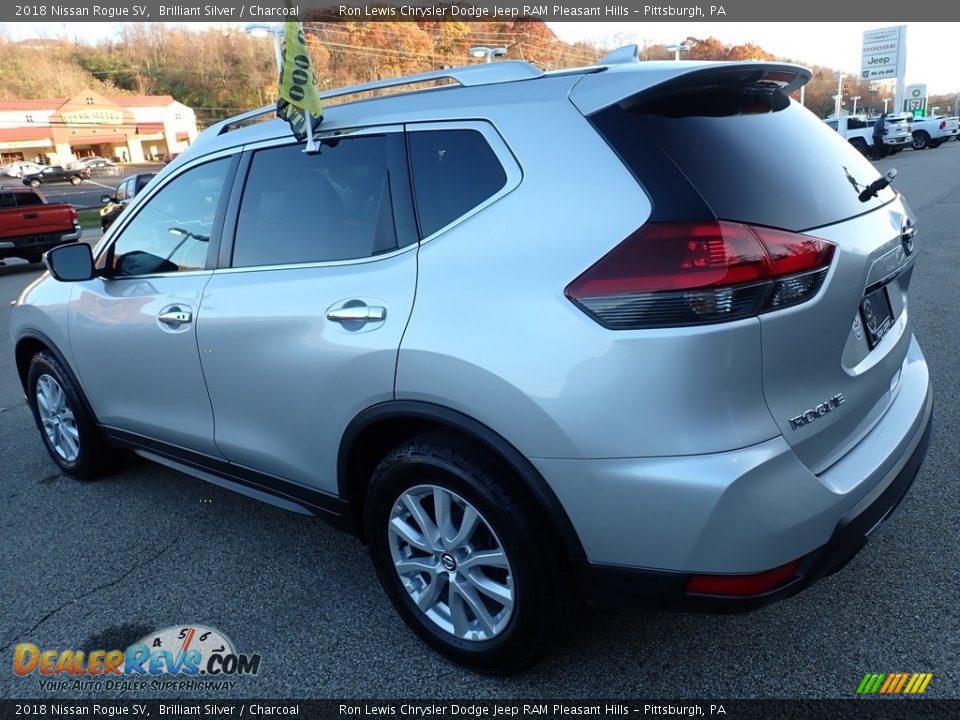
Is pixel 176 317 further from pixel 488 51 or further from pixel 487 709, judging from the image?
pixel 488 51

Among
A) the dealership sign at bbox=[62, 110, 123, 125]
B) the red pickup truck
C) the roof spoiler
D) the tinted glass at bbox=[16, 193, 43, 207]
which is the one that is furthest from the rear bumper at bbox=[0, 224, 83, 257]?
the dealership sign at bbox=[62, 110, 123, 125]

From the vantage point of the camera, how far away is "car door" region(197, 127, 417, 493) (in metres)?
2.33

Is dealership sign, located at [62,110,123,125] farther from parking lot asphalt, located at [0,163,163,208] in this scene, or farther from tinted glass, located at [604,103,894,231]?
tinted glass, located at [604,103,894,231]

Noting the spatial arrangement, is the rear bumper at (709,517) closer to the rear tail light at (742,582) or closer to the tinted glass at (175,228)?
the rear tail light at (742,582)

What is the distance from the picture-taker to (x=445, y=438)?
87.0 inches

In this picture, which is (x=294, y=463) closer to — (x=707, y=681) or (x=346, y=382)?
(x=346, y=382)

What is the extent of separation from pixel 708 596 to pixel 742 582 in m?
0.10

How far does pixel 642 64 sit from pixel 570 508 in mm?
1355

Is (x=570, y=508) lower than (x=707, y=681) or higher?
higher

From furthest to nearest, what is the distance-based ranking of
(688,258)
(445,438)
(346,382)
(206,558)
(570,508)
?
(206,558) → (346,382) → (445,438) → (570,508) → (688,258)

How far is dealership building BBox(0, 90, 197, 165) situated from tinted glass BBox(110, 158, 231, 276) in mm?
84554

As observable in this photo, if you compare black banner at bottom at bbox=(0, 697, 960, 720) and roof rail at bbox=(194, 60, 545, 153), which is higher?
roof rail at bbox=(194, 60, 545, 153)

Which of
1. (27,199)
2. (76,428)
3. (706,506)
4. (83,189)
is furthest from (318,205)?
(83,189)

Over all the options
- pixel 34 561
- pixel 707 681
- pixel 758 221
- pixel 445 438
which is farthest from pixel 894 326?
pixel 34 561
